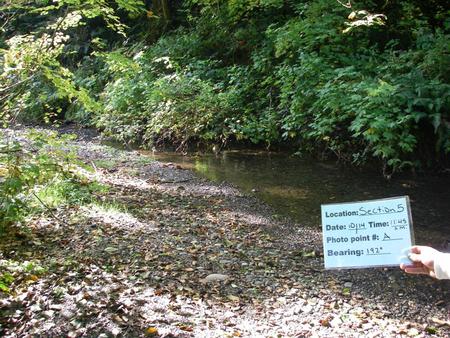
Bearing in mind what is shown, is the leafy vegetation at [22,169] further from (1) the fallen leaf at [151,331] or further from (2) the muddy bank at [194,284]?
(1) the fallen leaf at [151,331]

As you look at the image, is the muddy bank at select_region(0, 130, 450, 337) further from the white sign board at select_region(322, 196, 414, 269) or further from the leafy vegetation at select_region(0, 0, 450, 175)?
the leafy vegetation at select_region(0, 0, 450, 175)

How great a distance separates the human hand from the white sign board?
0.05 metres

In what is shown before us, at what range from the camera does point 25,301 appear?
11.2 ft

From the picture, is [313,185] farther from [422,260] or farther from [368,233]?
[422,260]

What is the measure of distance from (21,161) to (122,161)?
5.14 meters

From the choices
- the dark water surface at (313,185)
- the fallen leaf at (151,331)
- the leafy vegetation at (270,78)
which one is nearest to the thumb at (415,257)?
the fallen leaf at (151,331)

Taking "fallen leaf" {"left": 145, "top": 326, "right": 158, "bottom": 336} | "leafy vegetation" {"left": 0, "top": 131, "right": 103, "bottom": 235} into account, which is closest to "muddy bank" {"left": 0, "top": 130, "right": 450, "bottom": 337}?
"fallen leaf" {"left": 145, "top": 326, "right": 158, "bottom": 336}

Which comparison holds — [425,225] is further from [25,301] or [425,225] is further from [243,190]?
[25,301]

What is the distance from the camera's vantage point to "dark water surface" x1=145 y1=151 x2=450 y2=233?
6.04 meters

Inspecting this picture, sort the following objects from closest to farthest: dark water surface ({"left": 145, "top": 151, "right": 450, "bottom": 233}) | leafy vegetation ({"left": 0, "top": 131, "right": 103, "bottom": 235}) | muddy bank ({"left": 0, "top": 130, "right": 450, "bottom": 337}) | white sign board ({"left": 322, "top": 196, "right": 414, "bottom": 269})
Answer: white sign board ({"left": 322, "top": 196, "right": 414, "bottom": 269}) < muddy bank ({"left": 0, "top": 130, "right": 450, "bottom": 337}) < leafy vegetation ({"left": 0, "top": 131, "right": 103, "bottom": 235}) < dark water surface ({"left": 145, "top": 151, "right": 450, "bottom": 233})

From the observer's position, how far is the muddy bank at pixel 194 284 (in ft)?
10.8

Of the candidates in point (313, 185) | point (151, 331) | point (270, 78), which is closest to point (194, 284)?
point (151, 331)

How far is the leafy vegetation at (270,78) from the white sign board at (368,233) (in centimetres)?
361

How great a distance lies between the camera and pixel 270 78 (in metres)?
10.2
